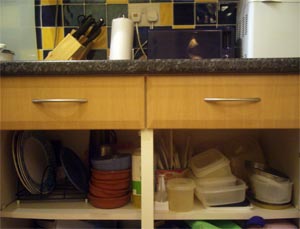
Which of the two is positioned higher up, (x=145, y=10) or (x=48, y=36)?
(x=145, y=10)

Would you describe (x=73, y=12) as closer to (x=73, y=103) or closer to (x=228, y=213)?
(x=73, y=103)

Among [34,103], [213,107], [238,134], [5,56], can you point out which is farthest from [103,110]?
[238,134]

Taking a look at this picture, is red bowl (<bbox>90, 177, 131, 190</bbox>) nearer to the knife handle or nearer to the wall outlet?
the knife handle

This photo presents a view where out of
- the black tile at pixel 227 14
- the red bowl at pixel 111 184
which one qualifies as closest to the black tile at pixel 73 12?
the black tile at pixel 227 14

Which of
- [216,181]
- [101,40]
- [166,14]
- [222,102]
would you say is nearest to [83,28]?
[101,40]

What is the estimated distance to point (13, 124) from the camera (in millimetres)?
814

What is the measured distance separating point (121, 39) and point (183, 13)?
1.15 ft

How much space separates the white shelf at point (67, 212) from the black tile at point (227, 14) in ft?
3.03

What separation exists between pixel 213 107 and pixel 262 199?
43 cm

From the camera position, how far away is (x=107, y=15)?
1283 millimetres

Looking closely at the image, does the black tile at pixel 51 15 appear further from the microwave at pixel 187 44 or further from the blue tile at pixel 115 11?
the microwave at pixel 187 44

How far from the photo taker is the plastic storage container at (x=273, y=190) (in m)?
0.93

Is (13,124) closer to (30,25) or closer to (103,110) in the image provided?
(103,110)

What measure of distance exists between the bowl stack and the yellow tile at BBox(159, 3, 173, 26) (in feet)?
2.22
